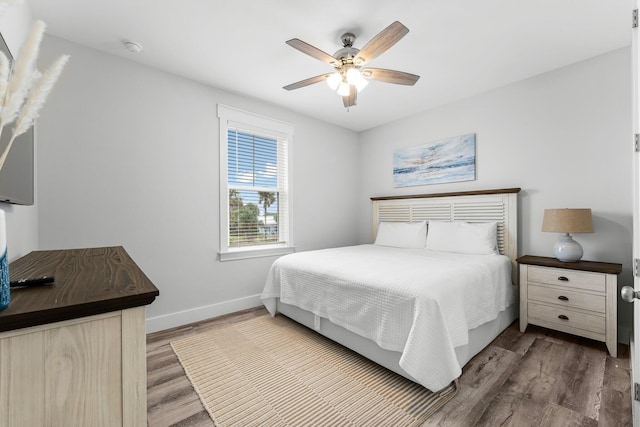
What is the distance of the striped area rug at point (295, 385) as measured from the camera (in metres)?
1.58

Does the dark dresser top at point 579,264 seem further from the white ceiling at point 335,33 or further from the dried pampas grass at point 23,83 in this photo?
the dried pampas grass at point 23,83

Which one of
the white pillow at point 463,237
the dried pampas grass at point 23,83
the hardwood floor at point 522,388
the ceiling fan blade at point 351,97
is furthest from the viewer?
the white pillow at point 463,237

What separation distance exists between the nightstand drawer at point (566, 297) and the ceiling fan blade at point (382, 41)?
251 cm

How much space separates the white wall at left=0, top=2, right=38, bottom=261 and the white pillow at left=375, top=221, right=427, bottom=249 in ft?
11.5

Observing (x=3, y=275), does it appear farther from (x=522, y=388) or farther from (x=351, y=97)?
(x=522, y=388)

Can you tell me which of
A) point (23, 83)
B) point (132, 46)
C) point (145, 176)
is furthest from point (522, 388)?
point (132, 46)

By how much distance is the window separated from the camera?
318cm

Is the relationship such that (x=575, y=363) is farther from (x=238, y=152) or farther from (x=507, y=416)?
(x=238, y=152)

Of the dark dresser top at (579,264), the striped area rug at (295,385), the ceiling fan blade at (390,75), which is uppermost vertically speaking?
the ceiling fan blade at (390,75)

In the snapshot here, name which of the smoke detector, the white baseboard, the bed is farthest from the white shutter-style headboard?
the smoke detector

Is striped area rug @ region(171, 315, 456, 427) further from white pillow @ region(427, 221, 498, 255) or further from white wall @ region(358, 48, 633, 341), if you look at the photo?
white wall @ region(358, 48, 633, 341)

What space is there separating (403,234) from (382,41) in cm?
243

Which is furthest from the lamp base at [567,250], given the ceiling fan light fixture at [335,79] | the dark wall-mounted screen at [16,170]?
the dark wall-mounted screen at [16,170]

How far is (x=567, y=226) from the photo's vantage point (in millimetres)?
2396
